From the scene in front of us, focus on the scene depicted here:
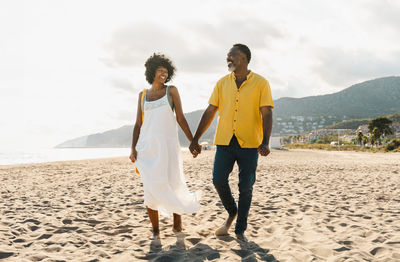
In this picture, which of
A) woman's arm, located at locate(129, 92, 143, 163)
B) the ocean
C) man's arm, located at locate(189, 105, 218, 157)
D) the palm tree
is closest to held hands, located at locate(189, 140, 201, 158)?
man's arm, located at locate(189, 105, 218, 157)

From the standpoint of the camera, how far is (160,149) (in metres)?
3.18

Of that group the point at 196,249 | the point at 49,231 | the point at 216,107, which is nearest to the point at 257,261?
the point at 196,249

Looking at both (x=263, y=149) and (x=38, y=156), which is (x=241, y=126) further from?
(x=38, y=156)

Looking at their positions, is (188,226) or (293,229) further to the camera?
(188,226)

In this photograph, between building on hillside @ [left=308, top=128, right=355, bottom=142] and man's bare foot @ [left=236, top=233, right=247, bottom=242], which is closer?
man's bare foot @ [left=236, top=233, right=247, bottom=242]

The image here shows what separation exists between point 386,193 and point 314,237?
4.00 meters

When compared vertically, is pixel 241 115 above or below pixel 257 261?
above

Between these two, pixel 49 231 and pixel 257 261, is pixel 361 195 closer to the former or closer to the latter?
pixel 257 261

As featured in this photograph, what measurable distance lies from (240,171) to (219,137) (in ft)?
1.45

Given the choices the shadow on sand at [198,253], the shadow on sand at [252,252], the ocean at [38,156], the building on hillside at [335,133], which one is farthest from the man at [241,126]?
the building on hillside at [335,133]

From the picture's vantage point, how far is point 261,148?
3061 millimetres

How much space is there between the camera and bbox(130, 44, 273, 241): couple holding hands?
317 cm

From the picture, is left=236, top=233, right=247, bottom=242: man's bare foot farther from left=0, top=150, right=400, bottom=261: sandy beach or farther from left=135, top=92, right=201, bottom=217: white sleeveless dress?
left=135, top=92, right=201, bottom=217: white sleeveless dress

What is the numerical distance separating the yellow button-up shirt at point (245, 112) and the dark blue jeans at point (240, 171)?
83 mm
